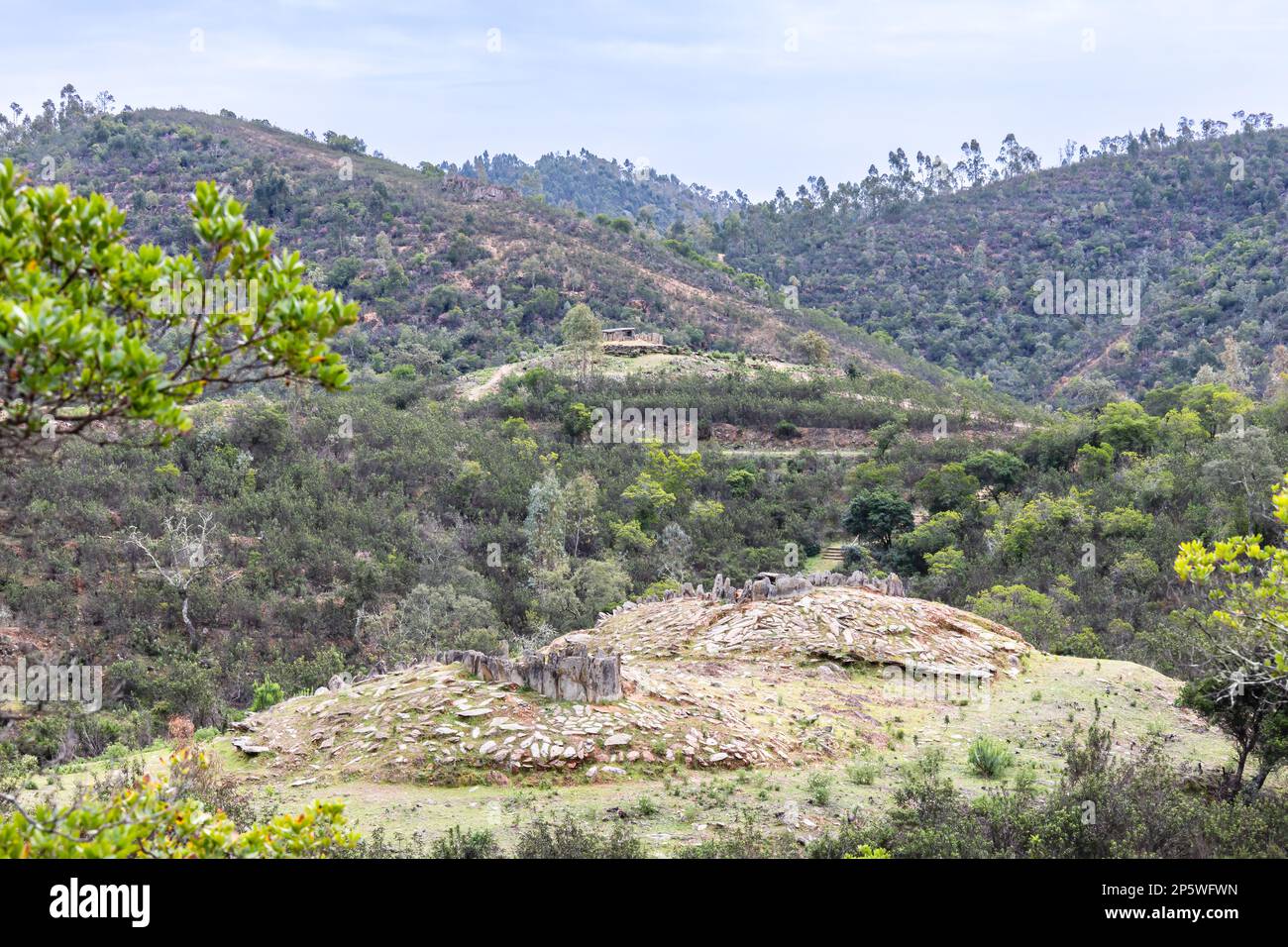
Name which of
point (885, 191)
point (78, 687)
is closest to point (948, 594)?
point (78, 687)

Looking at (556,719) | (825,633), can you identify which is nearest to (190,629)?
(825,633)

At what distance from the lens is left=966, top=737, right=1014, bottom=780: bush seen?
29.3ft

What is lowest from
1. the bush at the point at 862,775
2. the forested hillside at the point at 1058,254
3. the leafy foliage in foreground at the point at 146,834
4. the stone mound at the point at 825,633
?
the bush at the point at 862,775

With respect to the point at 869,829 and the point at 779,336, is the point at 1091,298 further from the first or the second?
the point at 869,829

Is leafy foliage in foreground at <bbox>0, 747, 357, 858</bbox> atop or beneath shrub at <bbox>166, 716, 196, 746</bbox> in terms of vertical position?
atop

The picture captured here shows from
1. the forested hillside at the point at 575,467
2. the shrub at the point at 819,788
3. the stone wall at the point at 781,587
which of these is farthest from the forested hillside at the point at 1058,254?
the shrub at the point at 819,788

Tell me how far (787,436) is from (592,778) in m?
29.9

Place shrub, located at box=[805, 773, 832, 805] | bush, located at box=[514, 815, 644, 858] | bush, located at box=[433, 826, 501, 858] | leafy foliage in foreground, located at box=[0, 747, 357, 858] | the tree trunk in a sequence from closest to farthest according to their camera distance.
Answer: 1. leafy foliage in foreground, located at box=[0, 747, 357, 858]
2. bush, located at box=[514, 815, 644, 858]
3. bush, located at box=[433, 826, 501, 858]
4. shrub, located at box=[805, 773, 832, 805]
5. the tree trunk

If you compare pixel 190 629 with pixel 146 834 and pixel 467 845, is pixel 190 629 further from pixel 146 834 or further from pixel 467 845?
pixel 146 834

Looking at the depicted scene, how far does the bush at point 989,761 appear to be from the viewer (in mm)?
8930

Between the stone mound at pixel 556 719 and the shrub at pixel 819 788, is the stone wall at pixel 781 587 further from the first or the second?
the shrub at pixel 819 788

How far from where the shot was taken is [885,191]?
284ft

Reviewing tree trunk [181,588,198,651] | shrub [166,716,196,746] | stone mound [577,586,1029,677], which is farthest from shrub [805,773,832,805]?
tree trunk [181,588,198,651]

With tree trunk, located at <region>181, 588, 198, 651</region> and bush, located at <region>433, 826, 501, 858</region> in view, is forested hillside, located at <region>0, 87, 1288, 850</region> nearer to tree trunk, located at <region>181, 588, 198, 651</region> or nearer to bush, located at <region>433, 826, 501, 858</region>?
tree trunk, located at <region>181, 588, 198, 651</region>
